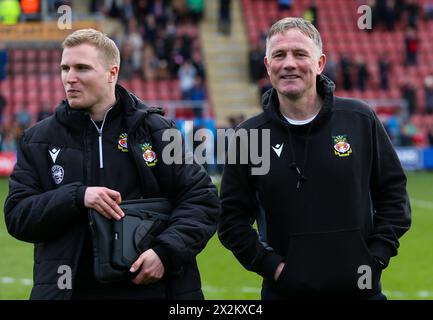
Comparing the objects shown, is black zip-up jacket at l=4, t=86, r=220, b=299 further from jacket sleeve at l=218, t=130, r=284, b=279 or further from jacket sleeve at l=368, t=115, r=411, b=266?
jacket sleeve at l=368, t=115, r=411, b=266

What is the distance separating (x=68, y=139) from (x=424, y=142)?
23.3 m

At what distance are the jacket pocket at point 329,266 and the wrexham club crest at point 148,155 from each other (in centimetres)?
75

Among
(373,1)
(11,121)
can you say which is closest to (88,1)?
(11,121)

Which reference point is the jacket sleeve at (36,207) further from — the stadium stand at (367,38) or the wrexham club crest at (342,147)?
the stadium stand at (367,38)

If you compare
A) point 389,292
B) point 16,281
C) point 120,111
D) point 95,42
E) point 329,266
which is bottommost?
point 389,292

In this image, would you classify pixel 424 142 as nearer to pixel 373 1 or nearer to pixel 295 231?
pixel 373 1

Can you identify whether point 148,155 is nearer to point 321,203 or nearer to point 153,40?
point 321,203

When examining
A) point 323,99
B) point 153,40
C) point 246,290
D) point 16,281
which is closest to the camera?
point 323,99

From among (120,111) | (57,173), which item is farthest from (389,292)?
(57,173)

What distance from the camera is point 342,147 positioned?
184 inches

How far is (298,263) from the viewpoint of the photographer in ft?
15.2

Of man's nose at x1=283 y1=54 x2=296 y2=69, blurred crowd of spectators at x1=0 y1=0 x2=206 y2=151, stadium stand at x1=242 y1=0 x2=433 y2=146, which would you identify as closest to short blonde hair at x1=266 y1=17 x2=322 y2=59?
man's nose at x1=283 y1=54 x2=296 y2=69

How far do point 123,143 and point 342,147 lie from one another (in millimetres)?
1035

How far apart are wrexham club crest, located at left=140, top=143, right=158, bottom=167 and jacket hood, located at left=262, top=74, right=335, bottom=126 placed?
63 cm
